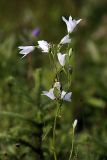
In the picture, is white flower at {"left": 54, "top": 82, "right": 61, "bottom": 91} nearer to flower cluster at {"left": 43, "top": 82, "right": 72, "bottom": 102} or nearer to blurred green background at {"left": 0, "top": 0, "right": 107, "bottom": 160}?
flower cluster at {"left": 43, "top": 82, "right": 72, "bottom": 102}

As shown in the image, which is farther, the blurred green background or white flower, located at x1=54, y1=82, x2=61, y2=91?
the blurred green background

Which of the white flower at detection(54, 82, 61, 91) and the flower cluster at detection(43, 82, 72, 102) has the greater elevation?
the white flower at detection(54, 82, 61, 91)

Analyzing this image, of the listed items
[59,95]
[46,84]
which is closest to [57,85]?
[59,95]

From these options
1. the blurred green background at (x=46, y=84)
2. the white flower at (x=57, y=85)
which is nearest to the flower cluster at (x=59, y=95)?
the white flower at (x=57, y=85)

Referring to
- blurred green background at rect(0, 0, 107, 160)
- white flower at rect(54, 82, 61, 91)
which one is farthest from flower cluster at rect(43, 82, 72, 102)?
blurred green background at rect(0, 0, 107, 160)

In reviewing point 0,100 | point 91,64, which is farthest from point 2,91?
point 91,64

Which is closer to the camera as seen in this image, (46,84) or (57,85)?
(57,85)

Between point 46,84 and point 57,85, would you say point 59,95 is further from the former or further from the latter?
point 46,84

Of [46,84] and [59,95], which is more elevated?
[46,84]

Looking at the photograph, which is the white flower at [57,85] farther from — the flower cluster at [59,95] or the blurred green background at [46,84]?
the blurred green background at [46,84]
